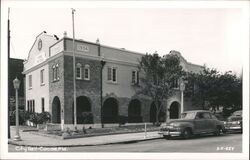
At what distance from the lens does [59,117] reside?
579 inches

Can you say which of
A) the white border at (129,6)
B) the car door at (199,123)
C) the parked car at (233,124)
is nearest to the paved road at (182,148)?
the white border at (129,6)

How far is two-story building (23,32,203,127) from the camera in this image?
13.9 meters

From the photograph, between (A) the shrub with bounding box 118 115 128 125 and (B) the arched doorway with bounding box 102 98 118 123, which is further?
(B) the arched doorway with bounding box 102 98 118 123

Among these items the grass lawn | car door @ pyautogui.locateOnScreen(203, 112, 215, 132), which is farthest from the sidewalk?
car door @ pyautogui.locateOnScreen(203, 112, 215, 132)

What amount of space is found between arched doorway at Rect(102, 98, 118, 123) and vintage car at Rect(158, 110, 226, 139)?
4331 millimetres

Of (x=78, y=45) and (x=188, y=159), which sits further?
(x=78, y=45)

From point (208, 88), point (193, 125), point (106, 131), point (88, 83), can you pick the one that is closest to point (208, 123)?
point (193, 125)

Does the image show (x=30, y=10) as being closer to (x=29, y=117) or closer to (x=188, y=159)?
(x=188, y=159)

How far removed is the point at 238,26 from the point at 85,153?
4692 mm

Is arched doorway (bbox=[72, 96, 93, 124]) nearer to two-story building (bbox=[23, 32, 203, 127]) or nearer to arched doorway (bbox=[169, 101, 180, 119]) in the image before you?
two-story building (bbox=[23, 32, 203, 127])

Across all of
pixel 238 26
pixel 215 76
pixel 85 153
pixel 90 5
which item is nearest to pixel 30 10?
pixel 90 5

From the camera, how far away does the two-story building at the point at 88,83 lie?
547 inches

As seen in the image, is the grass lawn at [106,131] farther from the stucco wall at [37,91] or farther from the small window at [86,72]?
the small window at [86,72]

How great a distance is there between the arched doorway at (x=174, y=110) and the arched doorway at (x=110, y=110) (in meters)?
2.43
